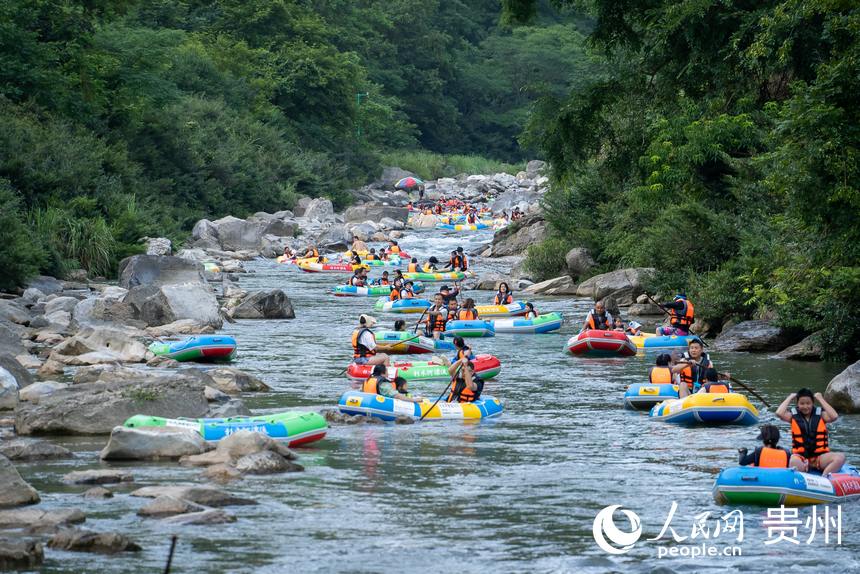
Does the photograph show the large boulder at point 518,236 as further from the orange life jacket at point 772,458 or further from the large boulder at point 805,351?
the orange life jacket at point 772,458

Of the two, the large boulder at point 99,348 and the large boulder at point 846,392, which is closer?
the large boulder at point 846,392

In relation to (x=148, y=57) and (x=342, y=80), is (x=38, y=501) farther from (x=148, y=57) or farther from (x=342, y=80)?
(x=342, y=80)

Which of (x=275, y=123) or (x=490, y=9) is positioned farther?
(x=490, y=9)

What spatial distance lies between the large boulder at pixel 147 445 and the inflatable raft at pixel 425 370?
581 centimetres

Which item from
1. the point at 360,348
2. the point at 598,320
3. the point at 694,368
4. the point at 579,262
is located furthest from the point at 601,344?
the point at 579,262

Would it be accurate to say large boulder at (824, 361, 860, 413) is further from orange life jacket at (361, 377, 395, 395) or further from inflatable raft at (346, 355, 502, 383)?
orange life jacket at (361, 377, 395, 395)

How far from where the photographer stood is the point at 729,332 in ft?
71.4

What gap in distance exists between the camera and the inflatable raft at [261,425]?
508 inches

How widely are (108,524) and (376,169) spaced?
62.5m

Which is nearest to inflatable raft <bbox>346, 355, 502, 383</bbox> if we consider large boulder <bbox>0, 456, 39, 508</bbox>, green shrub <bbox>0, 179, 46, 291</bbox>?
large boulder <bbox>0, 456, 39, 508</bbox>

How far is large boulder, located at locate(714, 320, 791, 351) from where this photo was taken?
20.9 meters

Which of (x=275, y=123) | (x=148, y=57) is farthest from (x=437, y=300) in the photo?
(x=275, y=123)

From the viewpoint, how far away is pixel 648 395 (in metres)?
16.0

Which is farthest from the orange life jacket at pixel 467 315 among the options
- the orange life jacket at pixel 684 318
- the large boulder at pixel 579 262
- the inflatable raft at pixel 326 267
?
the inflatable raft at pixel 326 267
